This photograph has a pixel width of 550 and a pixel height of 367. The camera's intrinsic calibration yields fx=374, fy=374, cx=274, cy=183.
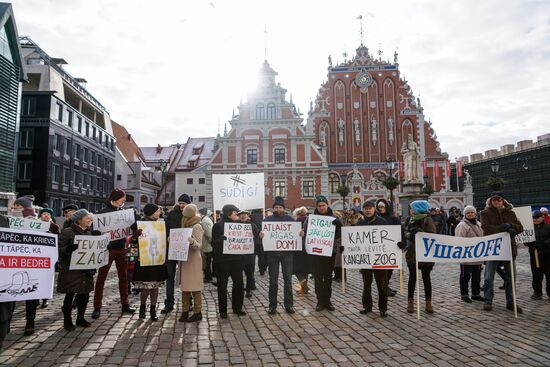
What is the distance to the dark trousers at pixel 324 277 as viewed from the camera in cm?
708

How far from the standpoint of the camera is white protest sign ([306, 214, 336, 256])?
23.3 ft

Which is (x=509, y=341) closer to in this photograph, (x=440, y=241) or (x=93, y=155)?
(x=440, y=241)

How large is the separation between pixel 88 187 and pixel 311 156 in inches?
917

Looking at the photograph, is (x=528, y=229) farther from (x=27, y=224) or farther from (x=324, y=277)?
(x=27, y=224)

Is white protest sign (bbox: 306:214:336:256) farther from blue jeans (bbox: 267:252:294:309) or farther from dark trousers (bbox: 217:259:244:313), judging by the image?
dark trousers (bbox: 217:259:244:313)

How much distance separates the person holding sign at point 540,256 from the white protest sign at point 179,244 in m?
7.13

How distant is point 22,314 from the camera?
6875mm

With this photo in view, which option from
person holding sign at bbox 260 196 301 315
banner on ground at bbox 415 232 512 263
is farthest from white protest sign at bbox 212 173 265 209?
banner on ground at bbox 415 232 512 263

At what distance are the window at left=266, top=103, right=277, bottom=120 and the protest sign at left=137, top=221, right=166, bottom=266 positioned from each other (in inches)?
1352

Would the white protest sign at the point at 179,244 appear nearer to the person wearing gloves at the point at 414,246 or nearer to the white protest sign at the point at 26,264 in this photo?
the white protest sign at the point at 26,264

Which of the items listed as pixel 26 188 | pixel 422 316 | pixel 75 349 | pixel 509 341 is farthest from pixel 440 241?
pixel 26 188

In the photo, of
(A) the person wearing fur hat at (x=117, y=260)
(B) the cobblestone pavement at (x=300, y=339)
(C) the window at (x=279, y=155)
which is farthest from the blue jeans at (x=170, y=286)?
(C) the window at (x=279, y=155)

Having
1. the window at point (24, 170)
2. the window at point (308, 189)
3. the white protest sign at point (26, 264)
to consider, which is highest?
the window at point (24, 170)

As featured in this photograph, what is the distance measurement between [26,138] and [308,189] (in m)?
25.9
